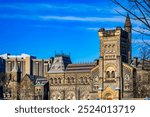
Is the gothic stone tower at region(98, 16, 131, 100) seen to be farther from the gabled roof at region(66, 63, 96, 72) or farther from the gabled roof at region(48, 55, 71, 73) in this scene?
the gabled roof at region(48, 55, 71, 73)

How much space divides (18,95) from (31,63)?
244 ft

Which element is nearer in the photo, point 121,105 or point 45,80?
point 121,105

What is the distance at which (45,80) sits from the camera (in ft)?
326

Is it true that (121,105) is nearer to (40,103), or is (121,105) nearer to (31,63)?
(40,103)

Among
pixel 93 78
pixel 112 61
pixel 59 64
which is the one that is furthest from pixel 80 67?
pixel 112 61

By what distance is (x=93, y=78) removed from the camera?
88.2 meters

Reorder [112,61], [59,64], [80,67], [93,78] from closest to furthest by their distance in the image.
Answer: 1. [112,61]
2. [93,78]
3. [80,67]
4. [59,64]

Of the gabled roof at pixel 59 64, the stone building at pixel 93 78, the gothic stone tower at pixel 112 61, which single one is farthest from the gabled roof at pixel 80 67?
the gothic stone tower at pixel 112 61

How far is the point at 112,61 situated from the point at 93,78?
17.0ft

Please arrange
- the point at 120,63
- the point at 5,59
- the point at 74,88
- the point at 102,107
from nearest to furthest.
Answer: the point at 102,107 < the point at 120,63 < the point at 74,88 < the point at 5,59

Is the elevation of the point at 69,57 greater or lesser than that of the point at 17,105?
greater

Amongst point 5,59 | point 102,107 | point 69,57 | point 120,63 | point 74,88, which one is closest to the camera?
point 102,107

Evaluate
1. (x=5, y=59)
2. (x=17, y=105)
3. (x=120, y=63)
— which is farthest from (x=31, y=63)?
(x=17, y=105)

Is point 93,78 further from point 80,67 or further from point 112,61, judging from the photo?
point 80,67
